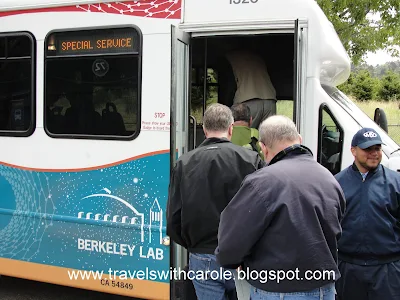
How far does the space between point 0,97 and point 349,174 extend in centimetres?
353

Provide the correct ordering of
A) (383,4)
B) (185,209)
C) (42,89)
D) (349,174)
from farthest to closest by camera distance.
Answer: (383,4) → (42,89) → (349,174) → (185,209)

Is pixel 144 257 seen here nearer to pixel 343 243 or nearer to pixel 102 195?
pixel 102 195

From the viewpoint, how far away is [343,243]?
312 centimetres

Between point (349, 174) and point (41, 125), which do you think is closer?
point (349, 174)

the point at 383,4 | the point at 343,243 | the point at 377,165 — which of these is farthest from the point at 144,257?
the point at 383,4

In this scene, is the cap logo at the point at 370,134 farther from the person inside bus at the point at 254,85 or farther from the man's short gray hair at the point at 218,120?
the person inside bus at the point at 254,85

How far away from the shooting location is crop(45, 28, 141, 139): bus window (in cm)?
419

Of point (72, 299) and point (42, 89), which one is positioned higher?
point (42, 89)

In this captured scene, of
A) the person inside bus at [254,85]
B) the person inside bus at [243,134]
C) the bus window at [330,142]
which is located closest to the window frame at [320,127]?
the bus window at [330,142]

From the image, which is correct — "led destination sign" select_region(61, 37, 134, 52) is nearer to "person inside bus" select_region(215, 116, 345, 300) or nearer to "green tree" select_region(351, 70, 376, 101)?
"person inside bus" select_region(215, 116, 345, 300)

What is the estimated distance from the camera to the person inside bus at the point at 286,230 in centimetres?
218

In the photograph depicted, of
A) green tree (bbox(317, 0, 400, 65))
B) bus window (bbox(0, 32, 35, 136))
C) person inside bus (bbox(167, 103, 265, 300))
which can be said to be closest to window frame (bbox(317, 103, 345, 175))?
person inside bus (bbox(167, 103, 265, 300))

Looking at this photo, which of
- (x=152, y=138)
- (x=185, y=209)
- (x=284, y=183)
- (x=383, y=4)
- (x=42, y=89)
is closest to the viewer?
(x=284, y=183)

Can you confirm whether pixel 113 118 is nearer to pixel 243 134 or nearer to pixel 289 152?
pixel 243 134
